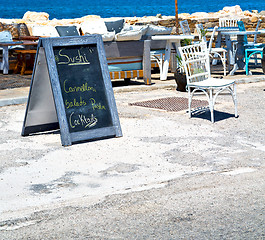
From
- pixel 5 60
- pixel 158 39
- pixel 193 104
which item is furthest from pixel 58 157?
pixel 5 60

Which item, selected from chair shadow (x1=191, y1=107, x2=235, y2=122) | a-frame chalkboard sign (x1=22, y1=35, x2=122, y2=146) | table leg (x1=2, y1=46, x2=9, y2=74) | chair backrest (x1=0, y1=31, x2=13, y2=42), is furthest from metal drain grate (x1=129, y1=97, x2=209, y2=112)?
chair backrest (x1=0, y1=31, x2=13, y2=42)

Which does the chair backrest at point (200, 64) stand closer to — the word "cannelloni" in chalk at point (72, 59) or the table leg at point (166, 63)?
the word "cannelloni" in chalk at point (72, 59)

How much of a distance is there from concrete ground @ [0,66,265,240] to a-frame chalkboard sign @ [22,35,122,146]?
18 centimetres

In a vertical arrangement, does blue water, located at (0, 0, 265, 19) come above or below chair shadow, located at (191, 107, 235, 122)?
below

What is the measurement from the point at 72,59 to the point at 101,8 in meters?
104

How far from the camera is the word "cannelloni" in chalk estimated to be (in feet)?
17.6

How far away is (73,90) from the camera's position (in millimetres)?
5355

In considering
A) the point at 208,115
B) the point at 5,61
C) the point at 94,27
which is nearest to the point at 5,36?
the point at 5,61

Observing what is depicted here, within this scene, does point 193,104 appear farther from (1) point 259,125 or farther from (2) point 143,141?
(2) point 143,141

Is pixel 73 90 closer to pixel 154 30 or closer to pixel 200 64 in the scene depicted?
pixel 200 64

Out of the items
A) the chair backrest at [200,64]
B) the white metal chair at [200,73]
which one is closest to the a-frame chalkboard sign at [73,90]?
the white metal chair at [200,73]

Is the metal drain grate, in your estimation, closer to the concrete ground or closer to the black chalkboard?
the concrete ground

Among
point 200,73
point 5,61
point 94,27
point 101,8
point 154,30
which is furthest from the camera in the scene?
point 101,8

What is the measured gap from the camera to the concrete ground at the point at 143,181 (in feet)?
10.2
